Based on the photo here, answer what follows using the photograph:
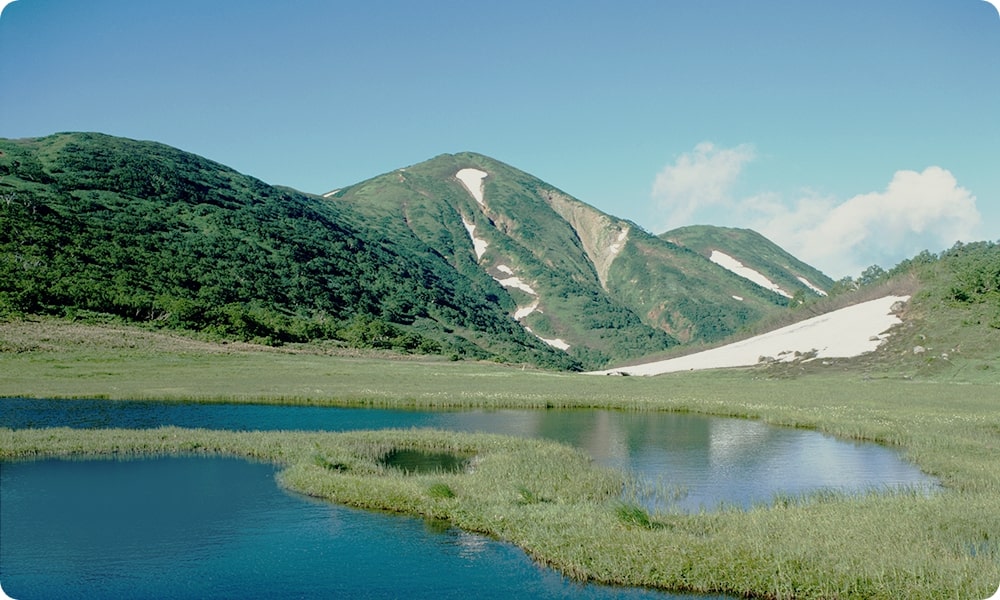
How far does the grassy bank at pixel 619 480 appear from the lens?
18359 millimetres

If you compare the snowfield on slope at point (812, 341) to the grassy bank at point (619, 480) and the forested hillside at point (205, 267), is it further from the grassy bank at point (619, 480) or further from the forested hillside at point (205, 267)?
the grassy bank at point (619, 480)

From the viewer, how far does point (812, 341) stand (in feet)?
306

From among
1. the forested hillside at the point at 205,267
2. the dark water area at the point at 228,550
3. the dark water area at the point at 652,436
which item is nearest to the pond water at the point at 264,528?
the dark water area at the point at 228,550

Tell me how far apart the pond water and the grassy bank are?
4.04 ft

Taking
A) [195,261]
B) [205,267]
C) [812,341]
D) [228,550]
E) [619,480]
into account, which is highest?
[195,261]

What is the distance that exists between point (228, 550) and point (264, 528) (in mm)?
2057

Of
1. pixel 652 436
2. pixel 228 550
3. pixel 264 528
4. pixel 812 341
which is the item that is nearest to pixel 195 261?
pixel 812 341

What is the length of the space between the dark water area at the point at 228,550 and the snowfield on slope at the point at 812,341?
72433 mm

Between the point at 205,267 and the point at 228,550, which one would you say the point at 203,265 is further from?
the point at 228,550

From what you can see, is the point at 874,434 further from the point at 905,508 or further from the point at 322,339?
the point at 322,339

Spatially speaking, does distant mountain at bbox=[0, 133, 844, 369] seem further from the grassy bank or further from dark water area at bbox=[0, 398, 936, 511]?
dark water area at bbox=[0, 398, 936, 511]

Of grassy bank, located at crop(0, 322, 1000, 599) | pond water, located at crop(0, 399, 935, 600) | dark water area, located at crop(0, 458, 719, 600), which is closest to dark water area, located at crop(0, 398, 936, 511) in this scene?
pond water, located at crop(0, 399, 935, 600)

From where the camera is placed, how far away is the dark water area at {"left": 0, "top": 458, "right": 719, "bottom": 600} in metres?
17.8

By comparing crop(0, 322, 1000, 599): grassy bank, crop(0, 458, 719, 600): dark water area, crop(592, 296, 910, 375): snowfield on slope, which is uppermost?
crop(592, 296, 910, 375): snowfield on slope
